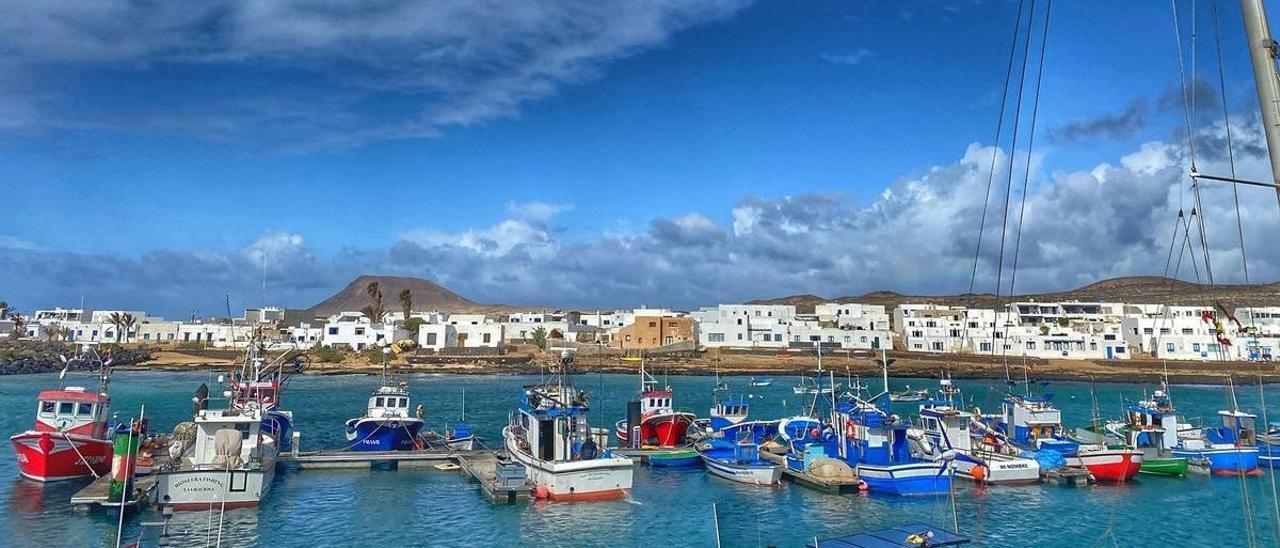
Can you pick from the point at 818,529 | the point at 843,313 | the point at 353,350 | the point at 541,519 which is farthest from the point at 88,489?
the point at 843,313

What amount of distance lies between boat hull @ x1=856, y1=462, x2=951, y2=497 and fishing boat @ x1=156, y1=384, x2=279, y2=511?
22327 mm

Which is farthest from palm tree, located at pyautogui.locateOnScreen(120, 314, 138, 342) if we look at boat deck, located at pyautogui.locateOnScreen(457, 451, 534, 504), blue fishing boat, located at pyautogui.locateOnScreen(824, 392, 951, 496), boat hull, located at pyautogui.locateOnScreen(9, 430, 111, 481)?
blue fishing boat, located at pyautogui.locateOnScreen(824, 392, 951, 496)

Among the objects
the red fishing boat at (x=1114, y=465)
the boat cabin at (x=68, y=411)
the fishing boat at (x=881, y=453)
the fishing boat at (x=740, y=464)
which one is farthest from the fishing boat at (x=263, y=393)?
the red fishing boat at (x=1114, y=465)

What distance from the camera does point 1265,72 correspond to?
7.19 metres

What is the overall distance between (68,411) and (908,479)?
3256 cm

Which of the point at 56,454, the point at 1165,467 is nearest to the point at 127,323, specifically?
the point at 56,454

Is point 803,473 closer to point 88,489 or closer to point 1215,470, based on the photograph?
point 1215,470

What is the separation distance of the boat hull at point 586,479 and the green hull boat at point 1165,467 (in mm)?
23854

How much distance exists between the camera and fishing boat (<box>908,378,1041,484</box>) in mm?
31562

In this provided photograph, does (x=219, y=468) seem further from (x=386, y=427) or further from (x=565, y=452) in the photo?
(x=386, y=427)

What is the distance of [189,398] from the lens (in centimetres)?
7038

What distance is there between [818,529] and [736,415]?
18.7 meters

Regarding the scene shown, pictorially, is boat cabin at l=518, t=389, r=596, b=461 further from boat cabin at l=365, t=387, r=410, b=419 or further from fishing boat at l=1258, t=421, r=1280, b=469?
fishing boat at l=1258, t=421, r=1280, b=469

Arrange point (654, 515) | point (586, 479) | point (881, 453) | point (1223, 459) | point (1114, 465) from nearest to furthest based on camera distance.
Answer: point (654, 515), point (586, 479), point (881, 453), point (1114, 465), point (1223, 459)
